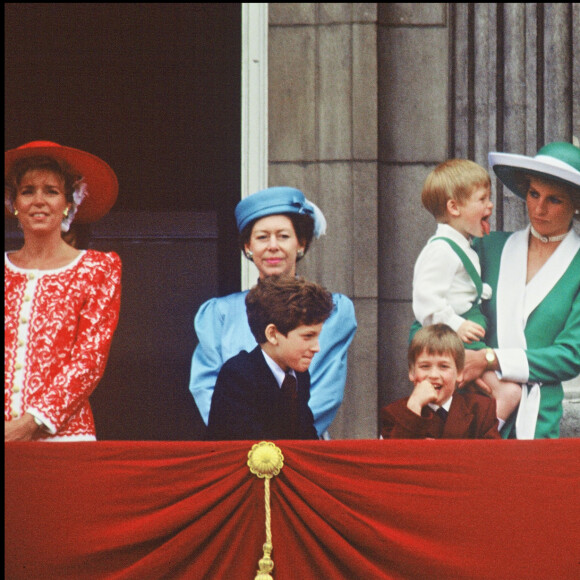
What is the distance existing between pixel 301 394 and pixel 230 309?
48 centimetres

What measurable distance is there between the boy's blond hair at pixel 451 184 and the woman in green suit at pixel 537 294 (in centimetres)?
13

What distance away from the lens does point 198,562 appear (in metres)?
3.64

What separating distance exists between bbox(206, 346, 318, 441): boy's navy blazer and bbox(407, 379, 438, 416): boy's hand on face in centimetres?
38

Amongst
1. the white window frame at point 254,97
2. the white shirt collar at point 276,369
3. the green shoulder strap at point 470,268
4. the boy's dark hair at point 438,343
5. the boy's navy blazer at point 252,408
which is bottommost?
the boy's navy blazer at point 252,408

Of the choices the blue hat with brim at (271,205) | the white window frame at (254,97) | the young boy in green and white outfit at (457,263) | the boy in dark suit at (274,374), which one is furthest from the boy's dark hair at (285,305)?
the white window frame at (254,97)

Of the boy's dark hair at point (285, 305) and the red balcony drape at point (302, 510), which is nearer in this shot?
the red balcony drape at point (302, 510)

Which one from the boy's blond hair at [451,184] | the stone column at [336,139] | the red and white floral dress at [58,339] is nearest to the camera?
the red and white floral dress at [58,339]

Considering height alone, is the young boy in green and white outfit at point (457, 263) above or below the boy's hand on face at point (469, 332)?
above

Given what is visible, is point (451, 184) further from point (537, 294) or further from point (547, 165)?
A: point (537, 294)

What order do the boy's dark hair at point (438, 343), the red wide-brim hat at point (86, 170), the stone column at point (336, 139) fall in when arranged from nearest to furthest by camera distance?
the boy's dark hair at point (438, 343) < the red wide-brim hat at point (86, 170) < the stone column at point (336, 139)

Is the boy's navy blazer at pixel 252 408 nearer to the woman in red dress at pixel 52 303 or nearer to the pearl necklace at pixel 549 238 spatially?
the woman in red dress at pixel 52 303

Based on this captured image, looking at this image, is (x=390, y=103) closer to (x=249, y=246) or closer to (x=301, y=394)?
(x=249, y=246)

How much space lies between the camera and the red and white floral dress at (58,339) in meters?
3.94

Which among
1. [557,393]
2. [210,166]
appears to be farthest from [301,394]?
[210,166]
